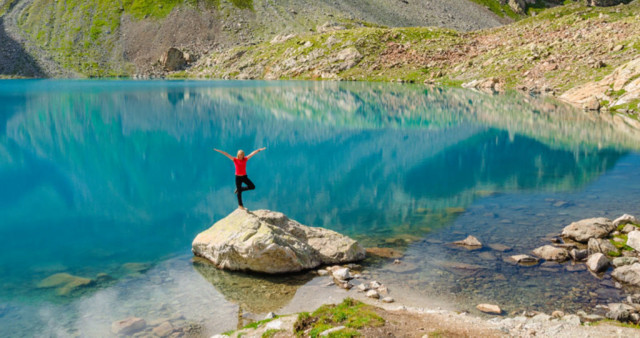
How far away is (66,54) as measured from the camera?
601 feet

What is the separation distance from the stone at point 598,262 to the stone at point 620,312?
326cm

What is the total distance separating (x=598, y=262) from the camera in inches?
666

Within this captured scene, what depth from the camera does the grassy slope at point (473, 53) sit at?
3492 inches

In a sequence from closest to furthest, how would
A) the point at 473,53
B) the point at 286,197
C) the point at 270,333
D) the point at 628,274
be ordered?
the point at 270,333 → the point at 628,274 → the point at 286,197 → the point at 473,53

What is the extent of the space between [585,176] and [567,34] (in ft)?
297

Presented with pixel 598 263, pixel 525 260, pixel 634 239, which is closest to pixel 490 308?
pixel 525 260

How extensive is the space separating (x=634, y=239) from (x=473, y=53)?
114729 millimetres

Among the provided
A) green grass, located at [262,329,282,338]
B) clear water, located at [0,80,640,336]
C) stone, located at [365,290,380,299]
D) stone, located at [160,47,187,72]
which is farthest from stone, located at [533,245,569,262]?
stone, located at [160,47,187,72]

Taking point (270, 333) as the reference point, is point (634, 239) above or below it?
below

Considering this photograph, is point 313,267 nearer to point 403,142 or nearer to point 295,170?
point 295,170

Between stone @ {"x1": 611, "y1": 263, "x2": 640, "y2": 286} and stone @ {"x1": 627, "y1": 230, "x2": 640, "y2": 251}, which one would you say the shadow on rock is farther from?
stone @ {"x1": 627, "y1": 230, "x2": 640, "y2": 251}

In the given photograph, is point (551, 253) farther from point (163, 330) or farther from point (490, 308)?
point (163, 330)

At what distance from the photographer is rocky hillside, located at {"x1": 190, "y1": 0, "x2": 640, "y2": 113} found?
266 ft

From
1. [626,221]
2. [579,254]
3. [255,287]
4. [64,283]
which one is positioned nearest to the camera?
[255,287]
